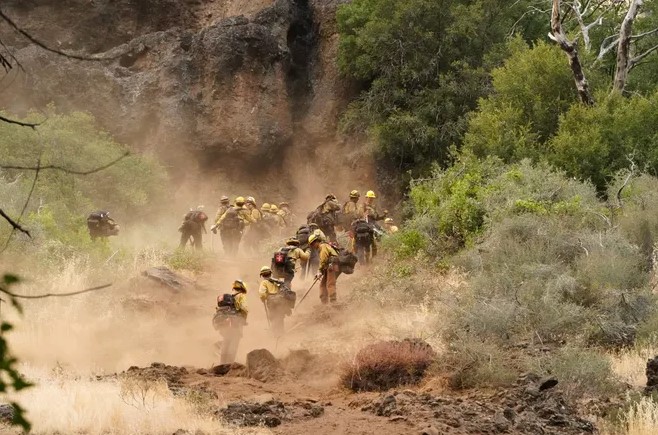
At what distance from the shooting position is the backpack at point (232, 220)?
27.9 meters

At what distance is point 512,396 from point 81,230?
16909 millimetres

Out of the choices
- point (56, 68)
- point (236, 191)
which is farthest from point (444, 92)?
point (56, 68)

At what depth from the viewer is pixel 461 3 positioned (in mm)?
39125

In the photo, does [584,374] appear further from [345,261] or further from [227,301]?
[345,261]

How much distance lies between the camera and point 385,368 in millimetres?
15836

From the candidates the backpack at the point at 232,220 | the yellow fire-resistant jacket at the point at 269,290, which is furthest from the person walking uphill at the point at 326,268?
the backpack at the point at 232,220

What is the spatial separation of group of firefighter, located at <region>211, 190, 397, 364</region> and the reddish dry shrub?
247 centimetres

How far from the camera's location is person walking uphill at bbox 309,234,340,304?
69.1 feet

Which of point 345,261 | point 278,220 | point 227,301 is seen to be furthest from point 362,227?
point 227,301

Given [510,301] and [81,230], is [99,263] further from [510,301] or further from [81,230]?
[510,301]

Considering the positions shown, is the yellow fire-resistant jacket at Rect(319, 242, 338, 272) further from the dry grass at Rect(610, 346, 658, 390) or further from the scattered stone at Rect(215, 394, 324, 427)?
the scattered stone at Rect(215, 394, 324, 427)

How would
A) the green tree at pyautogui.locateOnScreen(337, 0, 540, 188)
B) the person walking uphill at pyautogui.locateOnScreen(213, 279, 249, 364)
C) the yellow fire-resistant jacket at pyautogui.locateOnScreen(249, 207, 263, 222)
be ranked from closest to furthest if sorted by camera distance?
the person walking uphill at pyautogui.locateOnScreen(213, 279, 249, 364) < the yellow fire-resistant jacket at pyautogui.locateOnScreen(249, 207, 263, 222) < the green tree at pyautogui.locateOnScreen(337, 0, 540, 188)

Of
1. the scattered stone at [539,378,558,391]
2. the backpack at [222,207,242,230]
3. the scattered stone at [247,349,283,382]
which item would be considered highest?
the backpack at [222,207,242,230]

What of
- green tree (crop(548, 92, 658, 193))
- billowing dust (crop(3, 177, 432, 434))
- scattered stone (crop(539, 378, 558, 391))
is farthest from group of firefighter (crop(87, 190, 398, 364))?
scattered stone (crop(539, 378, 558, 391))
